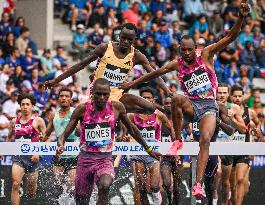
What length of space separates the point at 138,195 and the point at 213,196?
140cm

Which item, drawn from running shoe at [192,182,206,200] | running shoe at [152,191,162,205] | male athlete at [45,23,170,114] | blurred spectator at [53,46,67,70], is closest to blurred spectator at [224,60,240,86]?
blurred spectator at [53,46,67,70]

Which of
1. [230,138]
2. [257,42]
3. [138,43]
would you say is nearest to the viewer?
[230,138]

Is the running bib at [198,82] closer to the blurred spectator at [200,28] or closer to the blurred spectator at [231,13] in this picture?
the blurred spectator at [200,28]

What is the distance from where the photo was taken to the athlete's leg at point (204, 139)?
51.5 ft

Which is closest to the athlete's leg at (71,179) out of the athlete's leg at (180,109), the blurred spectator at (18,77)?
the athlete's leg at (180,109)

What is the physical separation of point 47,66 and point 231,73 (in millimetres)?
5188

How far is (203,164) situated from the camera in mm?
15719

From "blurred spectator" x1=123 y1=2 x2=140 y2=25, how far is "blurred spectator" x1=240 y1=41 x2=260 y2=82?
3.02 m

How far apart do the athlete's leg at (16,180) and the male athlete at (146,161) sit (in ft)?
6.39

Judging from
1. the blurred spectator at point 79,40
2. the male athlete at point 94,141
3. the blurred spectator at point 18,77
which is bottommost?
the male athlete at point 94,141

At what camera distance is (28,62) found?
1011 inches

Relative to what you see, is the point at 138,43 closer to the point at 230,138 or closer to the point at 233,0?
the point at 233,0

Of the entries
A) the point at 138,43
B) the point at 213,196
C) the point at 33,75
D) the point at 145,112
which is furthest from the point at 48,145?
the point at 138,43

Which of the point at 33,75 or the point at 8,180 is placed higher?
the point at 33,75
